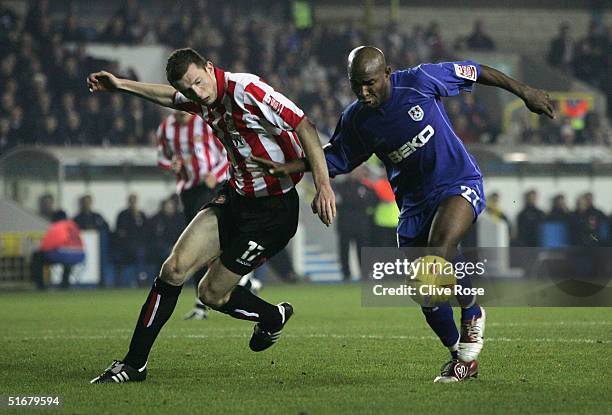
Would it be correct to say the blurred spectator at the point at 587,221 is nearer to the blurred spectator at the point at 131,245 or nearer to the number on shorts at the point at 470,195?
the blurred spectator at the point at 131,245

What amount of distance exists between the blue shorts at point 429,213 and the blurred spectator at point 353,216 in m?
12.5

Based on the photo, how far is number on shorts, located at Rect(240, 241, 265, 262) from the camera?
6872mm

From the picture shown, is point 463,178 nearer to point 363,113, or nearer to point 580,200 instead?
point 363,113

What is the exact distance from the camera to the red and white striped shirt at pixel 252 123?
650 cm

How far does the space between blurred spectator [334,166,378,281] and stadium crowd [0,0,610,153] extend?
130 inches

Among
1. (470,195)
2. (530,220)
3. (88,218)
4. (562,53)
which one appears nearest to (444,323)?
(470,195)

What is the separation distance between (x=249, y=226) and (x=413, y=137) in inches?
44.2

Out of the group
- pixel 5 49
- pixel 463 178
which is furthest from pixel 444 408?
pixel 5 49

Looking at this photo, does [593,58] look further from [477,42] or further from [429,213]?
[429,213]

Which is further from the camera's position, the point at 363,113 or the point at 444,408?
the point at 363,113

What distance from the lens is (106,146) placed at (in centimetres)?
2041

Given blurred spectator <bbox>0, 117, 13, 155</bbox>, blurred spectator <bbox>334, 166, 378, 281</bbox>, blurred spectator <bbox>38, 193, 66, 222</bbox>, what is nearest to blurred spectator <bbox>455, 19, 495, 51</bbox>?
blurred spectator <bbox>334, 166, 378, 281</bbox>

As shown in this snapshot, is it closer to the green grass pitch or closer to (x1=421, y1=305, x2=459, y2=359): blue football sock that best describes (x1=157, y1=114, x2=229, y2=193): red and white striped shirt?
the green grass pitch

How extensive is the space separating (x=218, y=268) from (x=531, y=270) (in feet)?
40.3
